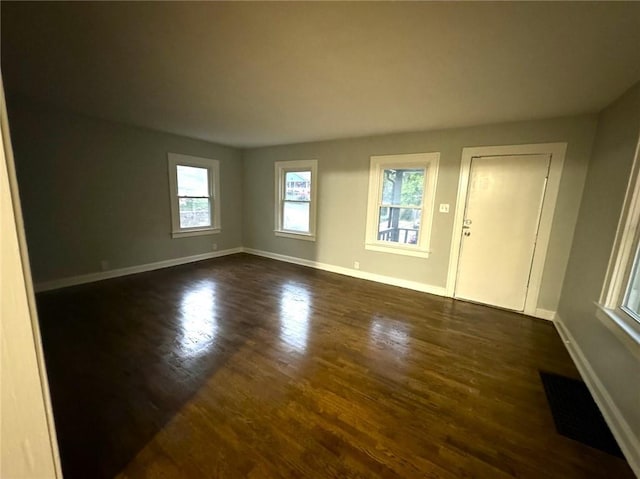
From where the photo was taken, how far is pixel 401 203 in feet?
13.3

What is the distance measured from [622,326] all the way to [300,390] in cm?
217

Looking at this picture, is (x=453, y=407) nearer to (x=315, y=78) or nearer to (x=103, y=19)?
(x=315, y=78)

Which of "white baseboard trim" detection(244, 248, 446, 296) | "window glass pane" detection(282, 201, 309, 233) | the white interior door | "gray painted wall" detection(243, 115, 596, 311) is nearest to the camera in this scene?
"gray painted wall" detection(243, 115, 596, 311)

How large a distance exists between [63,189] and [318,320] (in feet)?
12.1

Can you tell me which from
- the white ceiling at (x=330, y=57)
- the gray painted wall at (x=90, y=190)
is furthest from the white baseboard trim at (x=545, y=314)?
the gray painted wall at (x=90, y=190)

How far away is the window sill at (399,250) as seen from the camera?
3918mm

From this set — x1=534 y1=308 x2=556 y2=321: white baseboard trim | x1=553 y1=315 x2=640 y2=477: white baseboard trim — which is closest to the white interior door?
x1=534 y1=308 x2=556 y2=321: white baseboard trim

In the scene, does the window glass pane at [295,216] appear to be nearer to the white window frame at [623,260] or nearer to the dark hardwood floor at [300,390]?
the dark hardwood floor at [300,390]

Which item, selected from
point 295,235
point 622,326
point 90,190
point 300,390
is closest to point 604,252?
point 622,326

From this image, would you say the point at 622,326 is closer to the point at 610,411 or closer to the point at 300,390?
the point at 610,411

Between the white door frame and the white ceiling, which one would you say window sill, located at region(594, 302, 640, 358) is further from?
the white ceiling

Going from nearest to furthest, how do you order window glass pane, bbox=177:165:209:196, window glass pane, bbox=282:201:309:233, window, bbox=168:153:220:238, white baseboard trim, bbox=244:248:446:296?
white baseboard trim, bbox=244:248:446:296 → window, bbox=168:153:220:238 → window glass pane, bbox=177:165:209:196 → window glass pane, bbox=282:201:309:233

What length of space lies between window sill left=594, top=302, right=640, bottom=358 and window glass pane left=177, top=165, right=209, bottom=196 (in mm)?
5521

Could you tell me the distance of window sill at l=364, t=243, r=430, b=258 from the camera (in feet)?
12.9
